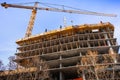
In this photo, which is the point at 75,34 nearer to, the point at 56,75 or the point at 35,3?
the point at 56,75

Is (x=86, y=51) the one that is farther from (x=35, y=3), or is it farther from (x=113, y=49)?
(x=35, y=3)

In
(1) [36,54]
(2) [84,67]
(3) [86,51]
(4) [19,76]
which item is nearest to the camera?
(4) [19,76]

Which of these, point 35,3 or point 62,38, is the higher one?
point 35,3

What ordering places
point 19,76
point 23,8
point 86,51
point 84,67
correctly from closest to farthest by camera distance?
point 19,76
point 84,67
point 86,51
point 23,8

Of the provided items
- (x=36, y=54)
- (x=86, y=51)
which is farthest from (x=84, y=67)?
(x=36, y=54)

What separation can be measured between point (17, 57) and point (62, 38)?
665 inches

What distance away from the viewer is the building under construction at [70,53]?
4509 centimetres

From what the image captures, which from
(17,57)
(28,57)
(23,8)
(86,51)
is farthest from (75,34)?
(23,8)

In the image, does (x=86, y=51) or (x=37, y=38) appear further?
(x=37, y=38)

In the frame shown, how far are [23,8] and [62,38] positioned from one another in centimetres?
2953

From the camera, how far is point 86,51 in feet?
171

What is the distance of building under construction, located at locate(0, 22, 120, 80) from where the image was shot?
45094mm

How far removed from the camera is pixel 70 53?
54094 mm

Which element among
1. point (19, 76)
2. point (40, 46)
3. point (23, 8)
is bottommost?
point (19, 76)
